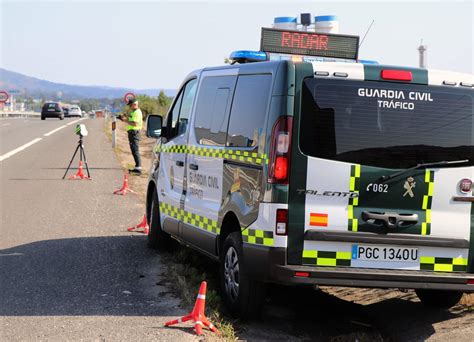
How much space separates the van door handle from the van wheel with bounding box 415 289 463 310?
1.57 meters

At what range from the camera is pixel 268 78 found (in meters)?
6.51

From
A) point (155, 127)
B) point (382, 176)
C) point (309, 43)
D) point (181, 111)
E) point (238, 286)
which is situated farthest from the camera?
point (155, 127)

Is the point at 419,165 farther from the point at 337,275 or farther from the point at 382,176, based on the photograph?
the point at 337,275

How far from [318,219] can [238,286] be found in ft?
3.27

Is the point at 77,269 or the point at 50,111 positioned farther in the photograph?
the point at 50,111

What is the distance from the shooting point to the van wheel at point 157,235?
9.82 m

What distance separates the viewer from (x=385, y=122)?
20.9 ft

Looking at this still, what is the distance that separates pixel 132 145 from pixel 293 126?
1372 cm

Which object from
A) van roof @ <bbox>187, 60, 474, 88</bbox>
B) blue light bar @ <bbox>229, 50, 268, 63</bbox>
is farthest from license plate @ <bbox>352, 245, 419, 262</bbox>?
blue light bar @ <bbox>229, 50, 268, 63</bbox>

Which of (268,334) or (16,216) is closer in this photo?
(268,334)

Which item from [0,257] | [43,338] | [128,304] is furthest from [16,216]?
[43,338]

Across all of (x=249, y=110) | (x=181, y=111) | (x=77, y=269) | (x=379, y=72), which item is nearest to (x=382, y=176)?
(x=379, y=72)

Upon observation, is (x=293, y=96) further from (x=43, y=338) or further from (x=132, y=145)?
(x=132, y=145)

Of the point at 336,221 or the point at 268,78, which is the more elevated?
the point at 268,78
